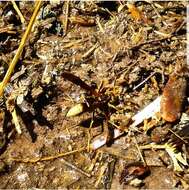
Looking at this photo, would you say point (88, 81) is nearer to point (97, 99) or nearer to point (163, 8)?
point (97, 99)

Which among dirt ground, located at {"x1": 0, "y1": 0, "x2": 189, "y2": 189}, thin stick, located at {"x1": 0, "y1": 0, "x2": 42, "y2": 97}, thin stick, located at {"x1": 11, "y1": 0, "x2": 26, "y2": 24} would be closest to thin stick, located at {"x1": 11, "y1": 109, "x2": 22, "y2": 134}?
dirt ground, located at {"x1": 0, "y1": 0, "x2": 189, "y2": 189}

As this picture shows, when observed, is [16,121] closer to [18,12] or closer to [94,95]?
[94,95]

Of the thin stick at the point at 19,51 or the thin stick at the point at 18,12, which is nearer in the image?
the thin stick at the point at 19,51

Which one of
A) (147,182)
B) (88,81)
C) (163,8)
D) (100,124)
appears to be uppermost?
(163,8)

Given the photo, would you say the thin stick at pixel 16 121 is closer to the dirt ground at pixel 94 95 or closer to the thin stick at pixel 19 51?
the dirt ground at pixel 94 95

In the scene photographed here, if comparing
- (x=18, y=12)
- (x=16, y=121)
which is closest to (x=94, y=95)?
(x=16, y=121)

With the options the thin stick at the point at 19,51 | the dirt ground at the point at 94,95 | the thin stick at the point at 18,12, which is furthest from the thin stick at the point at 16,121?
the thin stick at the point at 18,12

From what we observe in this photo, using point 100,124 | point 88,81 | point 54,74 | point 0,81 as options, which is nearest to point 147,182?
point 100,124

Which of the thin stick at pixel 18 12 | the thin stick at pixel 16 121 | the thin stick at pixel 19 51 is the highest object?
the thin stick at pixel 18 12
